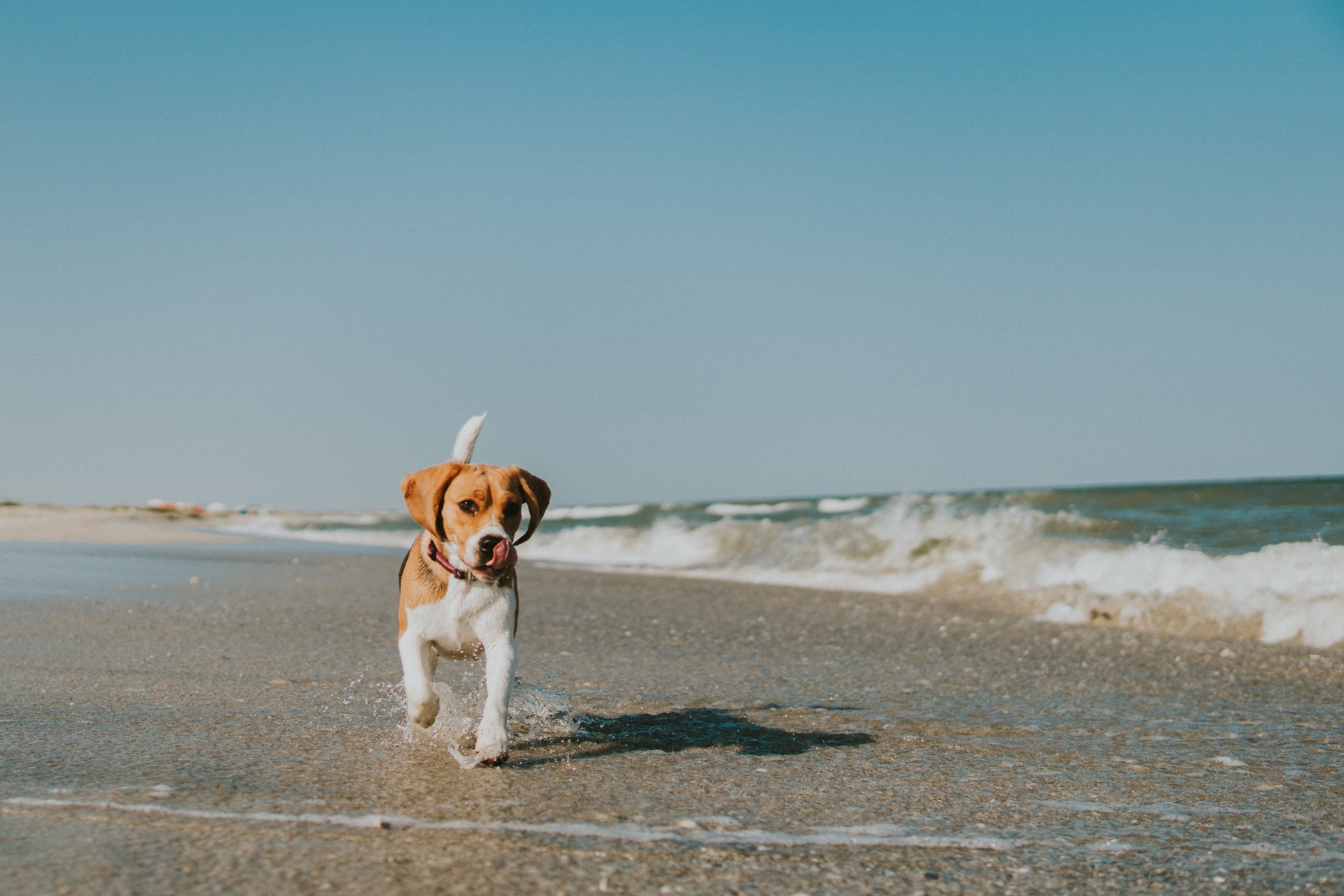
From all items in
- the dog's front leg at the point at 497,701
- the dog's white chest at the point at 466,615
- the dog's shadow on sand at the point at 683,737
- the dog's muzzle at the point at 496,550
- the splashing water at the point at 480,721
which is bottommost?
the dog's shadow on sand at the point at 683,737

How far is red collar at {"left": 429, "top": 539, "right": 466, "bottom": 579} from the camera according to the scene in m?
3.99

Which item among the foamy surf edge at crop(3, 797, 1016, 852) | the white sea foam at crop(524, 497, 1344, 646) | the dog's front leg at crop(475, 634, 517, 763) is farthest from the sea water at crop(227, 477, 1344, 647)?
Answer: the dog's front leg at crop(475, 634, 517, 763)

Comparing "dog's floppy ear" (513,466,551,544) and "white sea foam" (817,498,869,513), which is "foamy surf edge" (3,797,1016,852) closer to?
"dog's floppy ear" (513,466,551,544)

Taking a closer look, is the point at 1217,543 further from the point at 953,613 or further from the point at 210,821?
the point at 210,821

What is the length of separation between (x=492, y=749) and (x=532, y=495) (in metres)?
0.93

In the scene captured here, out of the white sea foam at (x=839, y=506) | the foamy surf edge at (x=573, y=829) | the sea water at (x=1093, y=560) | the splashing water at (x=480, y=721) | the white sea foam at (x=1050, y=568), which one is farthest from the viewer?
the white sea foam at (x=839, y=506)

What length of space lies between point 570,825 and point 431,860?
1.60 ft

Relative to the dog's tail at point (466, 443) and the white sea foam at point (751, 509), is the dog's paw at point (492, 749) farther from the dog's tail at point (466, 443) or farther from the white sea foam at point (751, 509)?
the white sea foam at point (751, 509)

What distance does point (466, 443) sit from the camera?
4.32 m

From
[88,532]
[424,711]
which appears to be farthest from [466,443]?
[88,532]

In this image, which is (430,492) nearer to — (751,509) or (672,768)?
(672,768)

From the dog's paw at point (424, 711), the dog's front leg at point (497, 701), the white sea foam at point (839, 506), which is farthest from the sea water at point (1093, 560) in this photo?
the white sea foam at point (839, 506)

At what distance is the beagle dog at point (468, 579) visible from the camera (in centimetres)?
388

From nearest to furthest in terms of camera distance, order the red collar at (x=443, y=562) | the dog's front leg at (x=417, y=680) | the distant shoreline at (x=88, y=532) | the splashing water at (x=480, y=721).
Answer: the red collar at (x=443, y=562)
the dog's front leg at (x=417, y=680)
the splashing water at (x=480, y=721)
the distant shoreline at (x=88, y=532)
